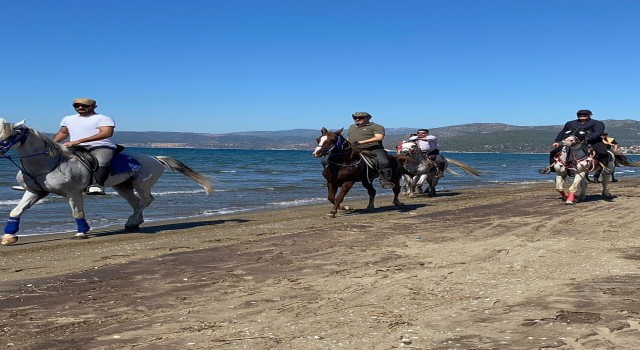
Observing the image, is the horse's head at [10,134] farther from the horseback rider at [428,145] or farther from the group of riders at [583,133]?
the horseback rider at [428,145]

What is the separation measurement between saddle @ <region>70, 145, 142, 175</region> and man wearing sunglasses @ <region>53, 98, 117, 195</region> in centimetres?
9

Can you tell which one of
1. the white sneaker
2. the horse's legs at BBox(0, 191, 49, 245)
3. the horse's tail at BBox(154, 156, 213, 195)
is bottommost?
the horse's legs at BBox(0, 191, 49, 245)

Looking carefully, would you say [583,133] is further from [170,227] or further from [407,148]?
[170,227]

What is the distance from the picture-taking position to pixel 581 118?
664 inches

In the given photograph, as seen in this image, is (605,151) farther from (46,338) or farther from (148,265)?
(46,338)

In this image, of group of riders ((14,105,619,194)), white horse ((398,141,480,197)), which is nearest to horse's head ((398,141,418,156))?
white horse ((398,141,480,197))

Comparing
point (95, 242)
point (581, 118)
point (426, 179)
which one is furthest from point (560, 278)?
point (426, 179)

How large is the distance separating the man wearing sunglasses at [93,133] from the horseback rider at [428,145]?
11.5 meters

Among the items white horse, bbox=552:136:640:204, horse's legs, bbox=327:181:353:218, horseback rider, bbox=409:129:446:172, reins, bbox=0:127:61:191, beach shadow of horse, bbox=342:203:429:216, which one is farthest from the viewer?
horseback rider, bbox=409:129:446:172

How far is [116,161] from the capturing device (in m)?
11.8

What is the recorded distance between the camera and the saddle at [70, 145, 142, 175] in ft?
36.5

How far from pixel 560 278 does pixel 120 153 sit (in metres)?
8.07

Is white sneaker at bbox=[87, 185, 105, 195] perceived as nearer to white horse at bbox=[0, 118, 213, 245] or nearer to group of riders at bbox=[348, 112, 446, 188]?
white horse at bbox=[0, 118, 213, 245]

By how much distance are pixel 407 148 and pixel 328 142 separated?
20.7 ft
